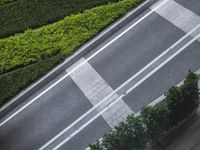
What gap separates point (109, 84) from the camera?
16797 mm

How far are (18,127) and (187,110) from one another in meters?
7.21

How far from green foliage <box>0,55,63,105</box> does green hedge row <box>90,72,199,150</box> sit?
614 cm

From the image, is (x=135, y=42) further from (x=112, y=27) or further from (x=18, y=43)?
(x=18, y=43)

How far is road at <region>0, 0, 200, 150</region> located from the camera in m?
15.8

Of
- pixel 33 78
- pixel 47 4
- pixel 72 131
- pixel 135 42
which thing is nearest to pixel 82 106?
pixel 72 131

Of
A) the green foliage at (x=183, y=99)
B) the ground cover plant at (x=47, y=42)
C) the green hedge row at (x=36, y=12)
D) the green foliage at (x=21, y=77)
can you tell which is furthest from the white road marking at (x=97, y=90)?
the green hedge row at (x=36, y=12)

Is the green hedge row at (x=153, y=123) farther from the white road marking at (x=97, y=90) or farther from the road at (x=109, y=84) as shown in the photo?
the white road marking at (x=97, y=90)

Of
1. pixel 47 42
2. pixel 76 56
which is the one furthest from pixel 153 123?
pixel 47 42

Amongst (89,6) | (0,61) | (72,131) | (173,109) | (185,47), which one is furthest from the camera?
(89,6)

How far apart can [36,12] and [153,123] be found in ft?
33.5

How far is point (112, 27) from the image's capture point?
18812 mm

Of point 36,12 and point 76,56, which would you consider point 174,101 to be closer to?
point 76,56

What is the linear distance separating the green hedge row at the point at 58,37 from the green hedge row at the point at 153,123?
671 cm

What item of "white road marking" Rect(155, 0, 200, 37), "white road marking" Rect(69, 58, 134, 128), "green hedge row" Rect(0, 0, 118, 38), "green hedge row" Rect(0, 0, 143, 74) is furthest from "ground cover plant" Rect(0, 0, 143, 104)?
"white road marking" Rect(155, 0, 200, 37)
